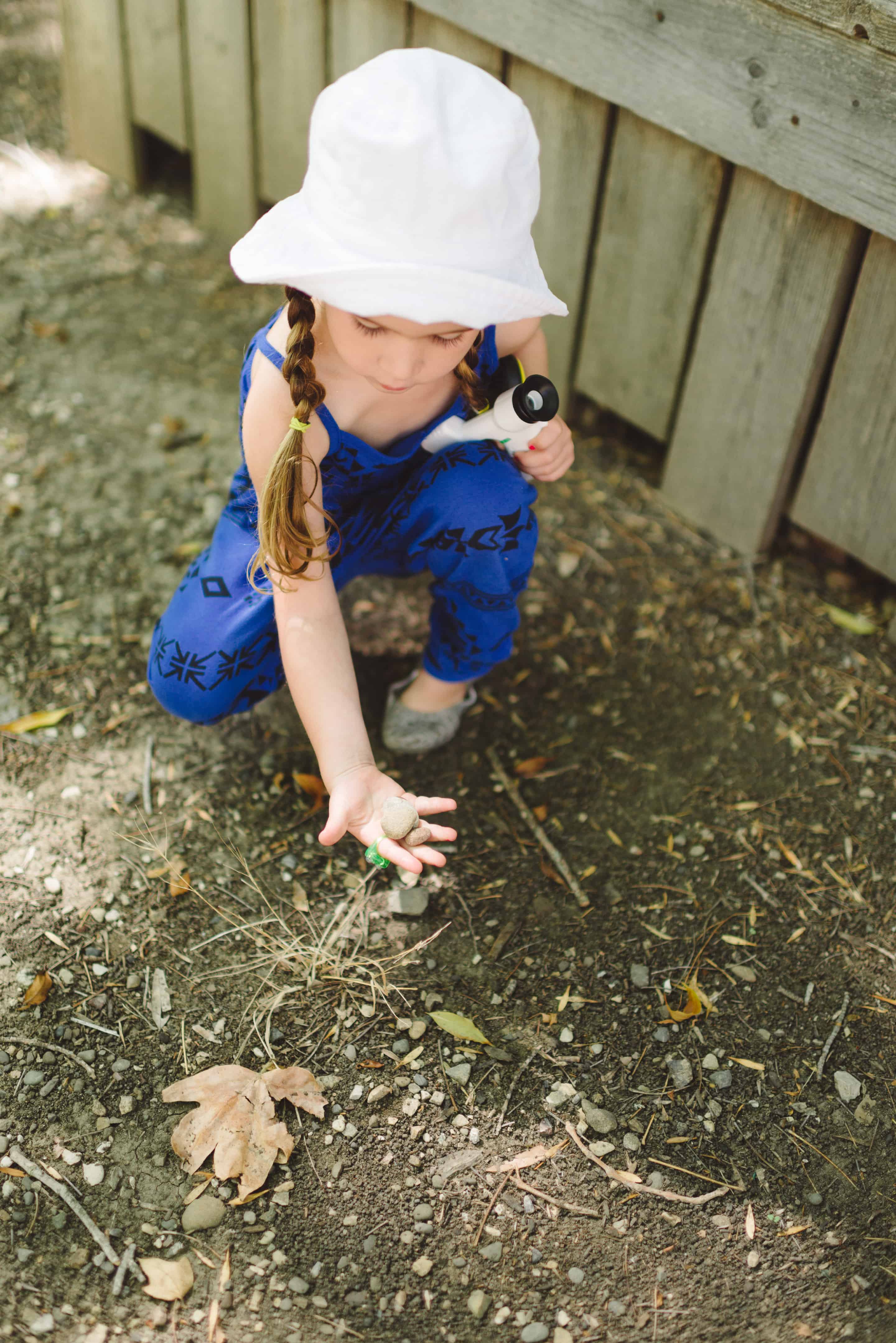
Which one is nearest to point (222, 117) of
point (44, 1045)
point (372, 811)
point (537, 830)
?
point (537, 830)

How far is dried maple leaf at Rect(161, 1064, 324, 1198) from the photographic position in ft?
5.26

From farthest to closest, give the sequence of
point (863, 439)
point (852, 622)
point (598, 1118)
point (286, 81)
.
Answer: point (286, 81), point (852, 622), point (863, 439), point (598, 1118)

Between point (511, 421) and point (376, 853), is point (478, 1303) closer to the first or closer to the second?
point (376, 853)

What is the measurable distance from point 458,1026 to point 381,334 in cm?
105

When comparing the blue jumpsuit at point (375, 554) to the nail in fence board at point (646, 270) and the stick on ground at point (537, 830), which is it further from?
the nail in fence board at point (646, 270)

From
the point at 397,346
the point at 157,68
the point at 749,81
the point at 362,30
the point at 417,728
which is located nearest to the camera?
the point at 397,346

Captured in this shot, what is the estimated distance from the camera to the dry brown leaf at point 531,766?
220 cm

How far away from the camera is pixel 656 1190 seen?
1621 mm

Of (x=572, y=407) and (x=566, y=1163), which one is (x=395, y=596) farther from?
(x=566, y=1163)

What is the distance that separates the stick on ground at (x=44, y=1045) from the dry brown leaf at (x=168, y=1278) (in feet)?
1.03

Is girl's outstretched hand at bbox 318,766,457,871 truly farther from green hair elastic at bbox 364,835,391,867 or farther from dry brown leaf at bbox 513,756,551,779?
dry brown leaf at bbox 513,756,551,779

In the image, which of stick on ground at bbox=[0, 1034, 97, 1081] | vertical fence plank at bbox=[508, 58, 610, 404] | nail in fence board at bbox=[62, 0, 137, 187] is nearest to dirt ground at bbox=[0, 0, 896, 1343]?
stick on ground at bbox=[0, 1034, 97, 1081]

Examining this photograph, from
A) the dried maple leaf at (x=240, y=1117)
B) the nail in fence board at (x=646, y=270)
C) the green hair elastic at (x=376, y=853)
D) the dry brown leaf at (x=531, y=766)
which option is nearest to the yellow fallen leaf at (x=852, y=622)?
the nail in fence board at (x=646, y=270)

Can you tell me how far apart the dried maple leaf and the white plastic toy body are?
105cm
